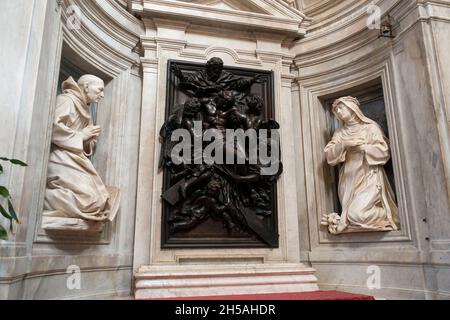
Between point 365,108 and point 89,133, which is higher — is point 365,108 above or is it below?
above

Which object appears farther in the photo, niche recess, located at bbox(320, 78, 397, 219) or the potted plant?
niche recess, located at bbox(320, 78, 397, 219)

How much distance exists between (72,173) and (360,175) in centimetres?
314

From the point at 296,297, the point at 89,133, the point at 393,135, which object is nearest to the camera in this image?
the point at 296,297

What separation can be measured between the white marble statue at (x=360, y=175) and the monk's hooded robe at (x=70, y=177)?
2.67 metres

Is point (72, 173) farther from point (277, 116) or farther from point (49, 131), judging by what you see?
point (277, 116)

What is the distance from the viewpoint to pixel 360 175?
4258 millimetres

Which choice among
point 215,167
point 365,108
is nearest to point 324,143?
point 365,108

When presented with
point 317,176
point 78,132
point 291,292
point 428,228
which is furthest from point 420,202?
point 78,132

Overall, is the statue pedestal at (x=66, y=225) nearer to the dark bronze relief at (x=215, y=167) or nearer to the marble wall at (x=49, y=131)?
the marble wall at (x=49, y=131)

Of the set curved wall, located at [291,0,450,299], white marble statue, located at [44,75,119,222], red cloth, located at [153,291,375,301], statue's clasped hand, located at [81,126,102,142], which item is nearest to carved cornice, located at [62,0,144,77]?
white marble statue, located at [44,75,119,222]

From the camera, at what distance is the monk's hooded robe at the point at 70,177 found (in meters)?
3.34

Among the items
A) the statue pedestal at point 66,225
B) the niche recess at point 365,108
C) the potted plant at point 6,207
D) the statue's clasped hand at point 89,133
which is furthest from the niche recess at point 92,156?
the niche recess at point 365,108

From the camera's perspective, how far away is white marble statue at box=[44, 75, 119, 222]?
10.9 feet

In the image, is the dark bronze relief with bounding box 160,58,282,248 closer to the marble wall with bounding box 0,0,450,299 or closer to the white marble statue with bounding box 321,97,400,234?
the marble wall with bounding box 0,0,450,299
